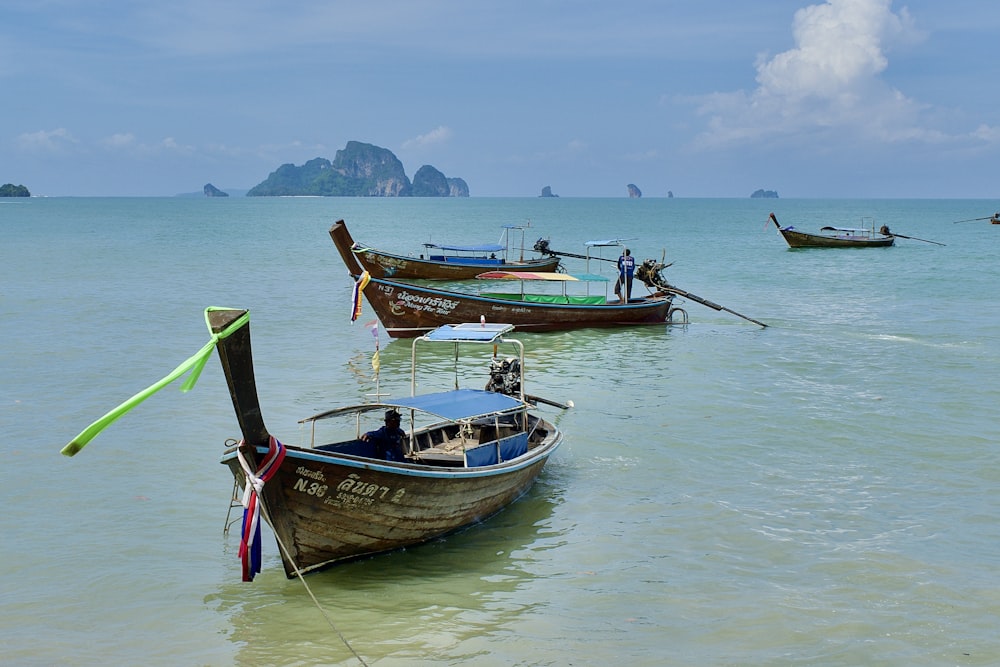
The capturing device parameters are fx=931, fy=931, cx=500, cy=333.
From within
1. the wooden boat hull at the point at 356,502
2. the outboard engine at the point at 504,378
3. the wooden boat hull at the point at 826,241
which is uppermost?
the wooden boat hull at the point at 826,241

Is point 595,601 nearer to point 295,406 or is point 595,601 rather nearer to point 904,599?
point 904,599

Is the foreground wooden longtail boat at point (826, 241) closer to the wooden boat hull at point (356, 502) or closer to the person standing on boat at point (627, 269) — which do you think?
the person standing on boat at point (627, 269)

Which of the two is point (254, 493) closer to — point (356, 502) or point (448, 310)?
point (356, 502)

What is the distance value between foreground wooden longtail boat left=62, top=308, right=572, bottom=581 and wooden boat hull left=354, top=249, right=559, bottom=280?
26938 mm

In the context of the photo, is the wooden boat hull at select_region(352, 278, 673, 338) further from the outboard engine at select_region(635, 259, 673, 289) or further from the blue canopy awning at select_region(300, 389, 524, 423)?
the blue canopy awning at select_region(300, 389, 524, 423)

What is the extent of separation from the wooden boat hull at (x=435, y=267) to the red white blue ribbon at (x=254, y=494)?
99.7 feet

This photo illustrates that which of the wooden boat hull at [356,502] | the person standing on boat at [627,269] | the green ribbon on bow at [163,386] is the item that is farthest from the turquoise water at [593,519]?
the green ribbon on bow at [163,386]

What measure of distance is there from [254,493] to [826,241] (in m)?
59.6

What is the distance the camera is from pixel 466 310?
25359mm

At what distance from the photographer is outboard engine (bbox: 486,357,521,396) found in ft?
47.0

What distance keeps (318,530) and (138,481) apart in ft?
15.9

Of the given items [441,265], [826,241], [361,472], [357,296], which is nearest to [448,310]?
[357,296]

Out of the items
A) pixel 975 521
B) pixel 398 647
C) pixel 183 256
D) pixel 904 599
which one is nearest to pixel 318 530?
pixel 398 647

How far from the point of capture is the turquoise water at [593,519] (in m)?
8.91
